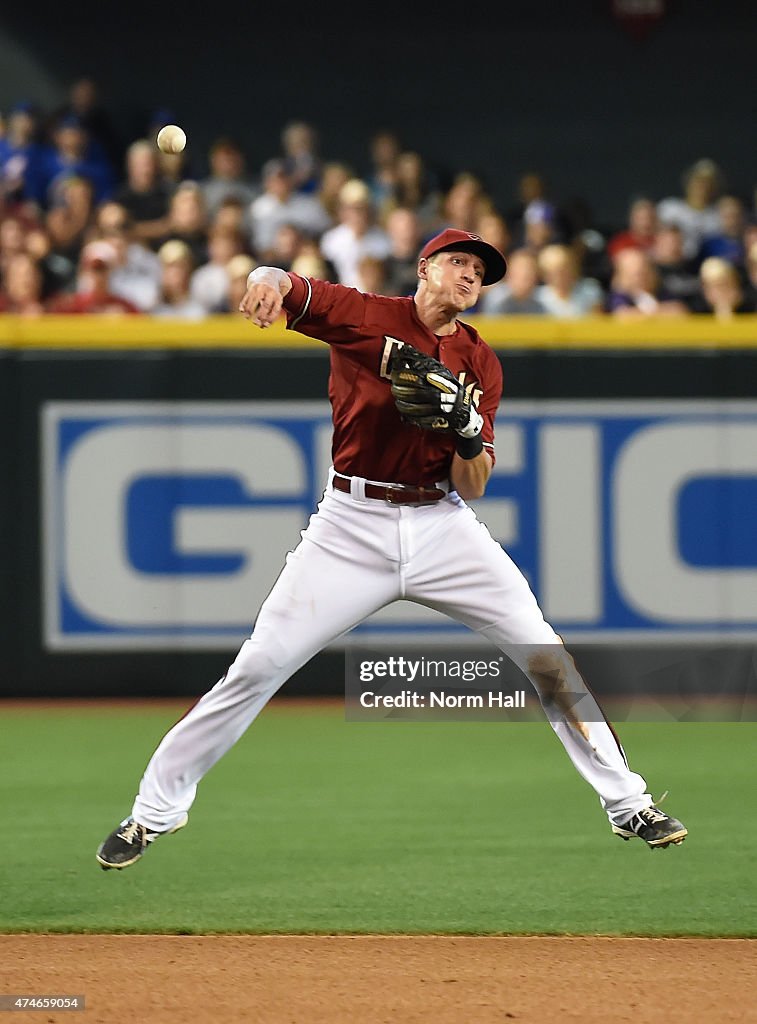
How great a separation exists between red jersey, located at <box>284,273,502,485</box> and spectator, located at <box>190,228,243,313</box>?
5049 mm

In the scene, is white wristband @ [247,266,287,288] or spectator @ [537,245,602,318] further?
spectator @ [537,245,602,318]

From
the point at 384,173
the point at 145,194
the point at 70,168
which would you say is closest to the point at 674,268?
the point at 384,173

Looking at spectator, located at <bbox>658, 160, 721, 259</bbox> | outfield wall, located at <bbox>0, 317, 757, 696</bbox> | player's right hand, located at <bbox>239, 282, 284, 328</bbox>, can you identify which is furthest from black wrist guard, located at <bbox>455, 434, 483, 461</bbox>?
spectator, located at <bbox>658, 160, 721, 259</bbox>

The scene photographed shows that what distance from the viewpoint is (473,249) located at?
5137 millimetres

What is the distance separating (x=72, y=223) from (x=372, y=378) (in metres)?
6.56

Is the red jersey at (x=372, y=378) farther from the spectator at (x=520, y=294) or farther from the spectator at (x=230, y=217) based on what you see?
the spectator at (x=230, y=217)

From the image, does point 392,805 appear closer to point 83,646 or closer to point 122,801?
point 122,801

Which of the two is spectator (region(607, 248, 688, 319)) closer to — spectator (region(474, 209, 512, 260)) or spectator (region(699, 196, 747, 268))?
spectator (region(474, 209, 512, 260))

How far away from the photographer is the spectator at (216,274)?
405 inches

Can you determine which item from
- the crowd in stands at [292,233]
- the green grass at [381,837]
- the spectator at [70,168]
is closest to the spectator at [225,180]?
the crowd in stands at [292,233]

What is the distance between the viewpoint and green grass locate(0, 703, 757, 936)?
5102 millimetres

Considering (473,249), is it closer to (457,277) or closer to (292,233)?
(457,277)

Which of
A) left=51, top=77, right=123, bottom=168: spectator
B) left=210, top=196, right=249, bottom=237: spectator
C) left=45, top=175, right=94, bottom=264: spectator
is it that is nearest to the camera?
left=210, top=196, right=249, bottom=237: spectator

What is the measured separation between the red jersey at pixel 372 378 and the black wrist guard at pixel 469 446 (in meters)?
0.08
